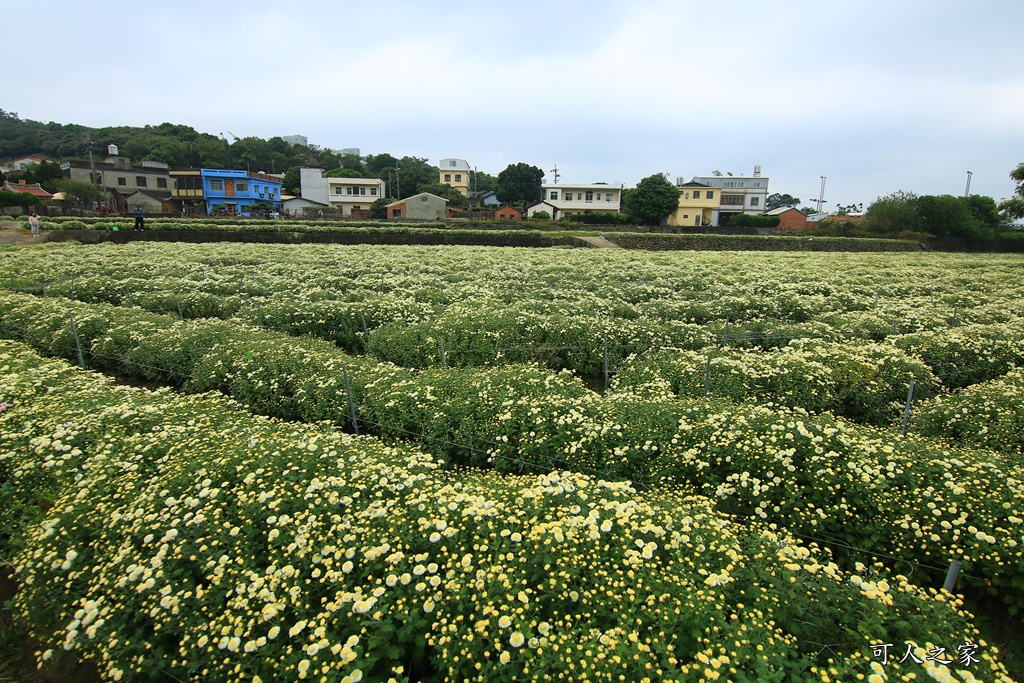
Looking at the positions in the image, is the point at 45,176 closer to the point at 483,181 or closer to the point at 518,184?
the point at 518,184

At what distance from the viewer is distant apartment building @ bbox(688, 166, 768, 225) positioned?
3629 inches

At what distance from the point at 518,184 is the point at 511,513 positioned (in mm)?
107481

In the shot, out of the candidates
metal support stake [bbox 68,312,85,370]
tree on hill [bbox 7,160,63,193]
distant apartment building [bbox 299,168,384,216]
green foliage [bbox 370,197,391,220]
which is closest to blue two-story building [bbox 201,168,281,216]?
distant apartment building [bbox 299,168,384,216]

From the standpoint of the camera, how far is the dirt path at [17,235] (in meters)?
35.1

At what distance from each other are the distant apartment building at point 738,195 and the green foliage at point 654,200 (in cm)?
1369

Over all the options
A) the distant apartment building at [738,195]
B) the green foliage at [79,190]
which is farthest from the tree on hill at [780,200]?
the green foliage at [79,190]

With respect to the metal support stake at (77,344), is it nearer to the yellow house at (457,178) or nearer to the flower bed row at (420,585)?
the flower bed row at (420,585)

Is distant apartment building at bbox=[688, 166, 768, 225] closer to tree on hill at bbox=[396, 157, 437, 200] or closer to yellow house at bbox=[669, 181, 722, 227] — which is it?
→ yellow house at bbox=[669, 181, 722, 227]

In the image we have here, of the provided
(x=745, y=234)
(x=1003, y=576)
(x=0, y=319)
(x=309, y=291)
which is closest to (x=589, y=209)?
(x=745, y=234)

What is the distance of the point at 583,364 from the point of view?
12438 mm

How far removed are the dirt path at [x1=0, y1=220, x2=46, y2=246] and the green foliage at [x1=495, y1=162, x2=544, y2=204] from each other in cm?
7940

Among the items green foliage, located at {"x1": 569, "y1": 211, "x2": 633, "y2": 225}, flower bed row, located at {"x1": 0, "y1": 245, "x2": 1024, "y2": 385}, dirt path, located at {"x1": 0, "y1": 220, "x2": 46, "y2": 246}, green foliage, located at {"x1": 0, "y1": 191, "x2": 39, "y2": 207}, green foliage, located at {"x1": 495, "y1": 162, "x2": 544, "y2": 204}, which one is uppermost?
green foliage, located at {"x1": 495, "y1": 162, "x2": 544, "y2": 204}

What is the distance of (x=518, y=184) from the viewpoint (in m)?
107

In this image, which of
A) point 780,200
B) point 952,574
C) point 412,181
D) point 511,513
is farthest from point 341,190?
point 780,200
